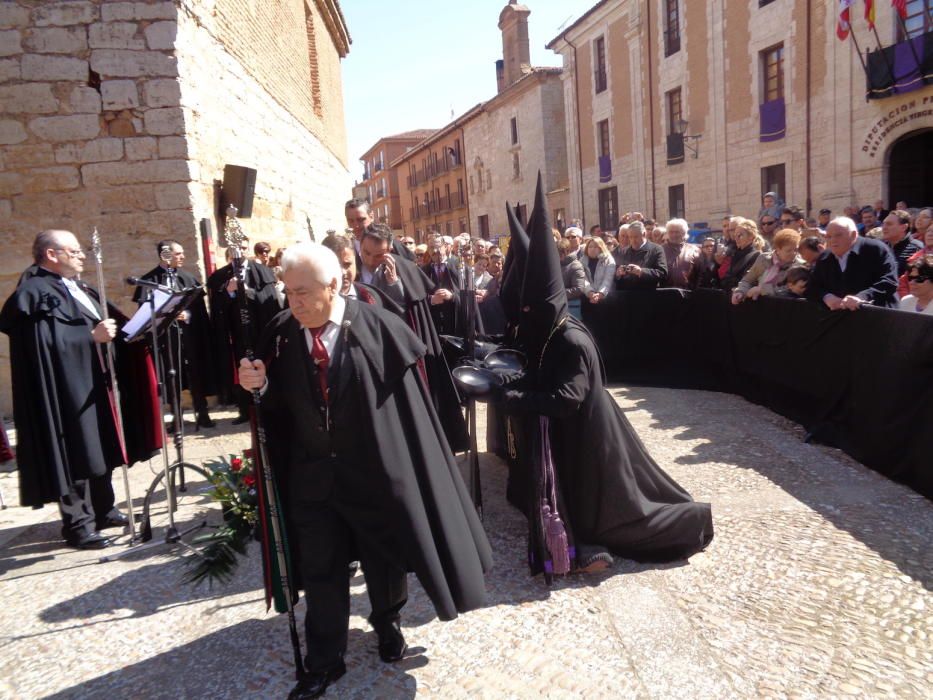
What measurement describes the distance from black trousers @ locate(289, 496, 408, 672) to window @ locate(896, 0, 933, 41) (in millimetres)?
17198

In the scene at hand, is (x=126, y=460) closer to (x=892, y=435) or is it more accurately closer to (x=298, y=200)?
(x=892, y=435)

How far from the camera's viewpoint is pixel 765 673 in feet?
9.01

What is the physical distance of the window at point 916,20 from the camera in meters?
14.5

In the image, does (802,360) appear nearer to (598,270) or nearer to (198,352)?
(598,270)

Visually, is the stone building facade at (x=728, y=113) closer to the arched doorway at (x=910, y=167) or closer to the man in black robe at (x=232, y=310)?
the arched doorway at (x=910, y=167)

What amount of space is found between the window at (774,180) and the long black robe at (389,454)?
18.9 m

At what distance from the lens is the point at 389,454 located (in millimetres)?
2689

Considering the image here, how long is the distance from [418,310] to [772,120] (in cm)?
1772

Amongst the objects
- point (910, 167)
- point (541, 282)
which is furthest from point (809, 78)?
point (541, 282)

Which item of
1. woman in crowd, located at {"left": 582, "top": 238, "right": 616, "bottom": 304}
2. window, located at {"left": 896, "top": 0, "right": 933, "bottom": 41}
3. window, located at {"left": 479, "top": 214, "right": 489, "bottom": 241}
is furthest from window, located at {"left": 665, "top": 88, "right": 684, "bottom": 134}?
window, located at {"left": 479, "top": 214, "right": 489, "bottom": 241}

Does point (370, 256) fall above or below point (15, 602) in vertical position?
above

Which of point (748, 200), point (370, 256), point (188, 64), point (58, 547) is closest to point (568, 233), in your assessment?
point (370, 256)

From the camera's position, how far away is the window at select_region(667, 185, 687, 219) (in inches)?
936

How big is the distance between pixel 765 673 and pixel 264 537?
2.12m
